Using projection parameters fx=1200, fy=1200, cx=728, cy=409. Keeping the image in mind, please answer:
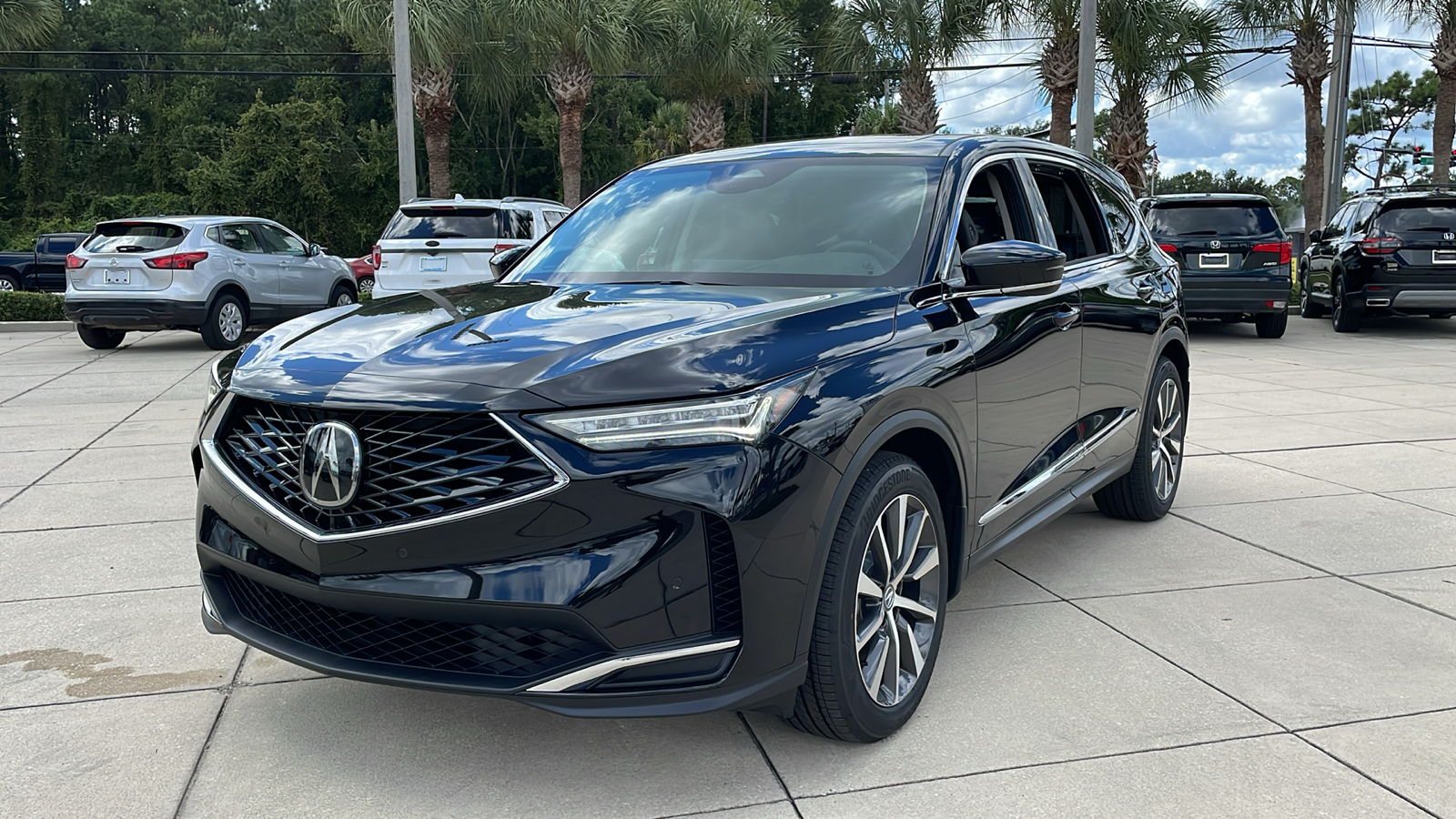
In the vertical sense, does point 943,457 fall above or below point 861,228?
below

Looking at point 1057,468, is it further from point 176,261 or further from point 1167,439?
point 176,261

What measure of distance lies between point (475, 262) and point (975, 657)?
1012 cm

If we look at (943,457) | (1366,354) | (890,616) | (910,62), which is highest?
(910,62)

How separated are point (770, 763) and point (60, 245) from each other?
27.7 metres

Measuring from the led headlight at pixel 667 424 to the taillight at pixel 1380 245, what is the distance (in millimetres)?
14608

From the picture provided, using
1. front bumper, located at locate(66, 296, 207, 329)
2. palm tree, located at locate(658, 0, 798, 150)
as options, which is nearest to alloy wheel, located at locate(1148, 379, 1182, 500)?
front bumper, located at locate(66, 296, 207, 329)

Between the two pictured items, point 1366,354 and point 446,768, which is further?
A: point 1366,354

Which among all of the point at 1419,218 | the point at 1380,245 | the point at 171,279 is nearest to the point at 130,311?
the point at 171,279

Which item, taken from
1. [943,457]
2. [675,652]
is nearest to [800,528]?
[675,652]

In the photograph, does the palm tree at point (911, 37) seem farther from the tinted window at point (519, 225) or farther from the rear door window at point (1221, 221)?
the tinted window at point (519, 225)

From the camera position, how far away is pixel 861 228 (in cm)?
408

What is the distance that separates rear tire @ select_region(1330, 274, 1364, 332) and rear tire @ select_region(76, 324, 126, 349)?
15.6 metres

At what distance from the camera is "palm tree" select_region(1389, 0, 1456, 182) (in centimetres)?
2428

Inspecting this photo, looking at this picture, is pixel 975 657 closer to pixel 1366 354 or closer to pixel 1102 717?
pixel 1102 717
